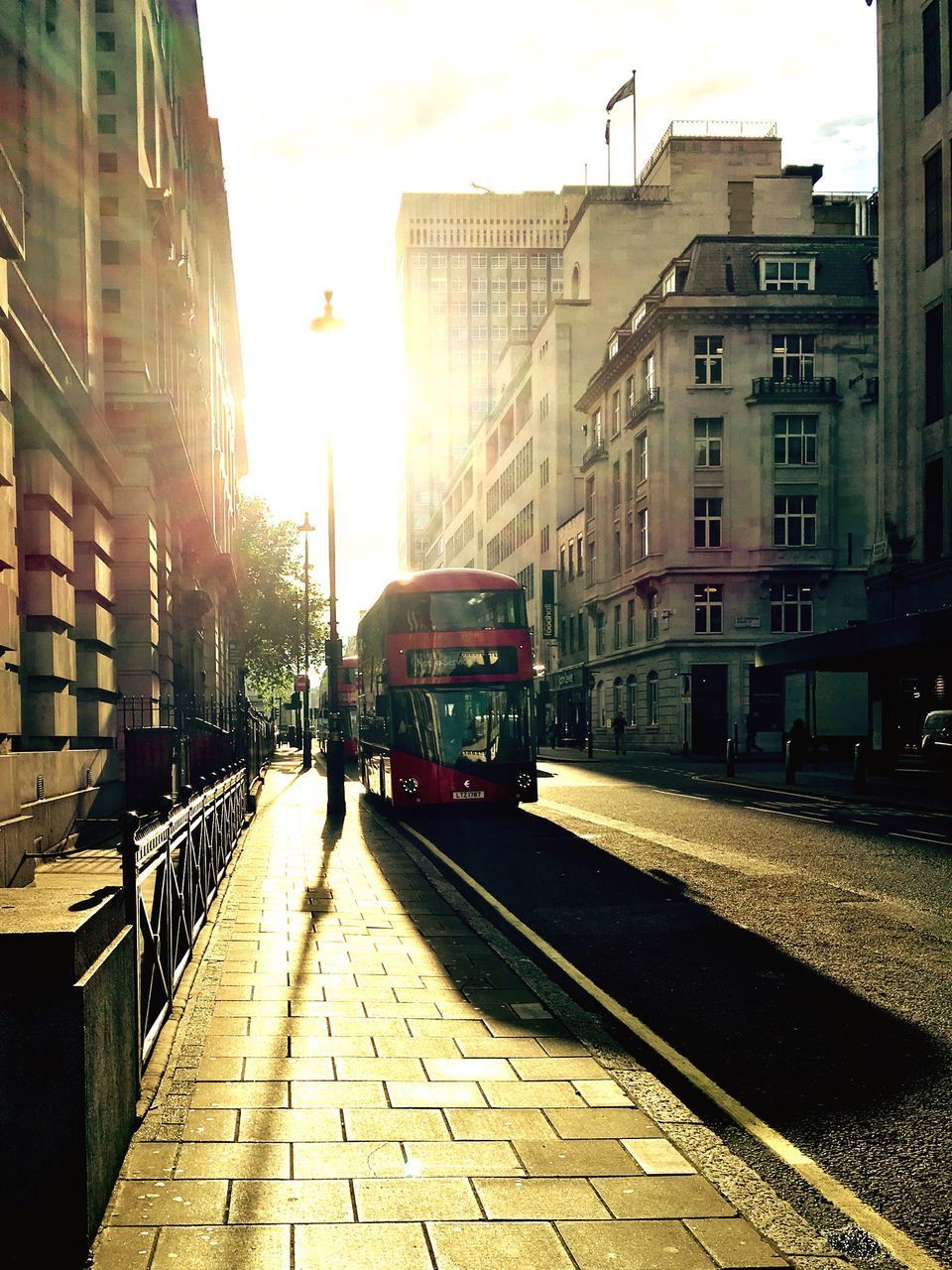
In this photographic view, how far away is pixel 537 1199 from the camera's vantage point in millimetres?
3668

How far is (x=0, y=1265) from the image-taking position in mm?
3129

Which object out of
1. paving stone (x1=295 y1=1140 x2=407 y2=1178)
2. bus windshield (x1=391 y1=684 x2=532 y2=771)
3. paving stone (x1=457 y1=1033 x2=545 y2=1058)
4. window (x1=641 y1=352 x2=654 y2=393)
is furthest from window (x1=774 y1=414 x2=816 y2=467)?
paving stone (x1=295 y1=1140 x2=407 y2=1178)

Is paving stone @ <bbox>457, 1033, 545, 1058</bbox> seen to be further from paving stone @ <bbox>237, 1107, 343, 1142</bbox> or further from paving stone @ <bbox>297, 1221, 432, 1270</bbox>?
paving stone @ <bbox>297, 1221, 432, 1270</bbox>

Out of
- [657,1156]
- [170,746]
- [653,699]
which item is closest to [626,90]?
[653,699]

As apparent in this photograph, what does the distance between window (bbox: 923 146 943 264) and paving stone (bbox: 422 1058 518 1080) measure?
28576mm

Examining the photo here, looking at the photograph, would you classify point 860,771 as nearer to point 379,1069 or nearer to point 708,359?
point 379,1069

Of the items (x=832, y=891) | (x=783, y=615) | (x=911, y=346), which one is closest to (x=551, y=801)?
(x=832, y=891)

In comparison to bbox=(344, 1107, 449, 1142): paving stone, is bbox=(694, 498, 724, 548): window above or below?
above

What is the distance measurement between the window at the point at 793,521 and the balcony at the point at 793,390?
4.10 m

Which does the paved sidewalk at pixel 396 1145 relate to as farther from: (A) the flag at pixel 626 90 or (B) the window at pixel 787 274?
(A) the flag at pixel 626 90

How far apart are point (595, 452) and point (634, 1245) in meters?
59.4

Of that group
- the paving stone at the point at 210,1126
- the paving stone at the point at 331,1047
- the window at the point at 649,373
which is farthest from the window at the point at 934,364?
the paving stone at the point at 210,1126

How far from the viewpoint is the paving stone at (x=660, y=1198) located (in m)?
3.59

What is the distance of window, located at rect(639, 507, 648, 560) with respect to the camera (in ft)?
174
